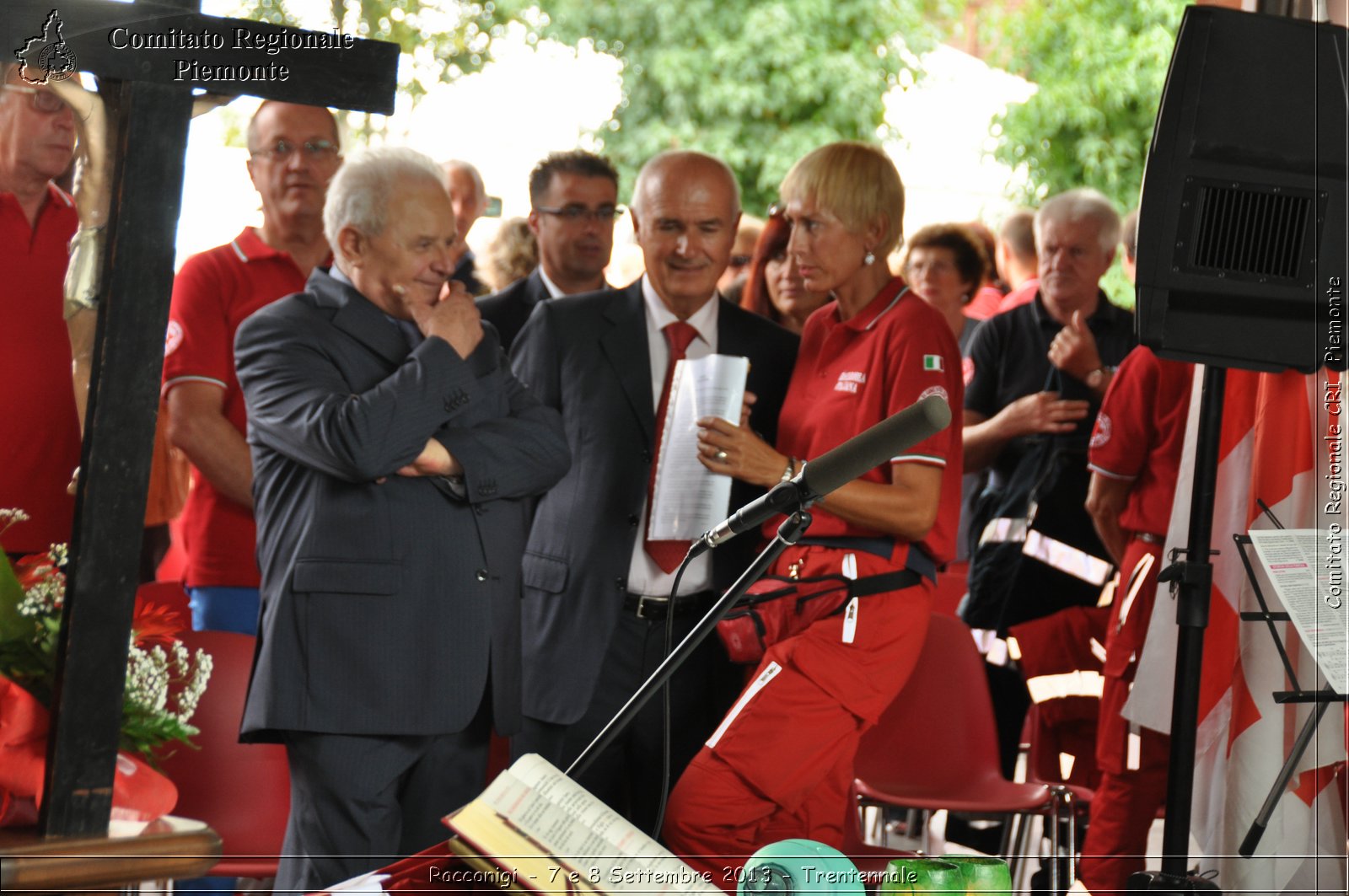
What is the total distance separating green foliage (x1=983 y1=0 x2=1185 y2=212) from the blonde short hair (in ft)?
12.0

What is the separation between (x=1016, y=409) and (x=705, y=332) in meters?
Result: 1.20

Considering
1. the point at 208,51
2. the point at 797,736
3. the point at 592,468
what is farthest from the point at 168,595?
the point at 208,51

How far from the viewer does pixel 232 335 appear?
335 cm

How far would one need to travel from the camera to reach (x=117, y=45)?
1587mm

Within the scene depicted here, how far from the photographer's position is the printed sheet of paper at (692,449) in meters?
2.66

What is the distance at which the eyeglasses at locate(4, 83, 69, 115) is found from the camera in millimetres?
2236

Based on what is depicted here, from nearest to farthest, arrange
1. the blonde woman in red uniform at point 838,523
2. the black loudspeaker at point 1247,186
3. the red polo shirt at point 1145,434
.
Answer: the black loudspeaker at point 1247,186, the blonde woman in red uniform at point 838,523, the red polo shirt at point 1145,434

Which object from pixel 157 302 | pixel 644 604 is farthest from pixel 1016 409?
pixel 157 302

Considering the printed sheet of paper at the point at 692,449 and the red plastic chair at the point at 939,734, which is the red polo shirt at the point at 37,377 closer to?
the printed sheet of paper at the point at 692,449

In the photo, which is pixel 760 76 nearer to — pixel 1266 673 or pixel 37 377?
pixel 1266 673

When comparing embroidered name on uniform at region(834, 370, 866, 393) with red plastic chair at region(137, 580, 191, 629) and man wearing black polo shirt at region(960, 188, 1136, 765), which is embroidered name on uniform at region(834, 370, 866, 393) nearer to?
man wearing black polo shirt at region(960, 188, 1136, 765)

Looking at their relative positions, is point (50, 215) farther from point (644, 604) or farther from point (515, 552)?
point (644, 604)

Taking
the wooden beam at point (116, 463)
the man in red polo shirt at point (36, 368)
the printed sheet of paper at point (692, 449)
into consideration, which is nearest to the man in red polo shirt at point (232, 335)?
the man in red polo shirt at point (36, 368)

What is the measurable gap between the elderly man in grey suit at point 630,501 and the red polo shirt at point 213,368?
71cm
